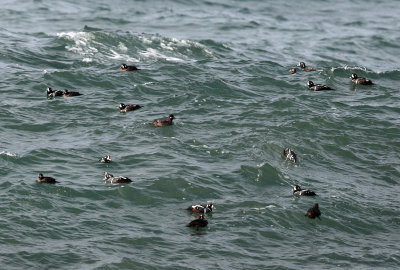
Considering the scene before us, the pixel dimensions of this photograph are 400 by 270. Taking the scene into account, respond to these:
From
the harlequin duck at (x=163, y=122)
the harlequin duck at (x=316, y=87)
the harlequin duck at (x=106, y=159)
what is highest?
the harlequin duck at (x=316, y=87)

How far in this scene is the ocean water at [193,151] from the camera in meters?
23.6

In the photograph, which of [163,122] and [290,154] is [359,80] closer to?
[290,154]

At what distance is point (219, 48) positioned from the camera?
163ft

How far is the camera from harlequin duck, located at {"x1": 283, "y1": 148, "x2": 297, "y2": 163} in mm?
30812

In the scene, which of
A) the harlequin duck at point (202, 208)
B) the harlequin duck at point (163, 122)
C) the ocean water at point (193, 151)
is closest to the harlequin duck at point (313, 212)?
the ocean water at point (193, 151)

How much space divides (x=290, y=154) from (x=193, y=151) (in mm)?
4110

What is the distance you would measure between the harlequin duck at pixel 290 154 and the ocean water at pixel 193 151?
44 centimetres

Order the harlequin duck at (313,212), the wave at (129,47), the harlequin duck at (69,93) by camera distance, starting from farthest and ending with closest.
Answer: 1. the wave at (129,47)
2. the harlequin duck at (69,93)
3. the harlequin duck at (313,212)

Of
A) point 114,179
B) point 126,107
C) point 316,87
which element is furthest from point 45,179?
point 316,87

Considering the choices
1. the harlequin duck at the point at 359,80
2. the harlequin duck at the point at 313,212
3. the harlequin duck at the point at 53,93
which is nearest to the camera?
the harlequin duck at the point at 313,212

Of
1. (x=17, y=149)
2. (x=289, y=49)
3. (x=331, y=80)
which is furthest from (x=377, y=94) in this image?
(x=17, y=149)

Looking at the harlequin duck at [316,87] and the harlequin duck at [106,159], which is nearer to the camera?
the harlequin duck at [106,159]

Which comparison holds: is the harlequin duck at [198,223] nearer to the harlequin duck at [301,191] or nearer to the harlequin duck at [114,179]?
the harlequin duck at [114,179]

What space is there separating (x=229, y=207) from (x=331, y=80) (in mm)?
18590
